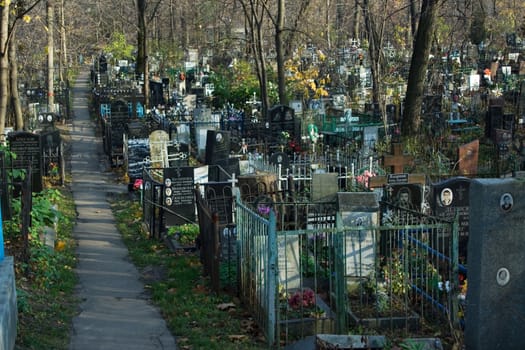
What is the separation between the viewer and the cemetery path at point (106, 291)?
870cm

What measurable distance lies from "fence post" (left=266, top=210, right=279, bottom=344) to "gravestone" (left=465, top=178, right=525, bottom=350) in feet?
6.29

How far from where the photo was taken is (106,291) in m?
10.9

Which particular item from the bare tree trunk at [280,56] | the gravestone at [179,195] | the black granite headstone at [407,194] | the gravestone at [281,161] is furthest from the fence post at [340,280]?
the bare tree trunk at [280,56]

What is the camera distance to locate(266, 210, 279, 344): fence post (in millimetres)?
8216

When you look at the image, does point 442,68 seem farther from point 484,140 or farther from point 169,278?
point 169,278

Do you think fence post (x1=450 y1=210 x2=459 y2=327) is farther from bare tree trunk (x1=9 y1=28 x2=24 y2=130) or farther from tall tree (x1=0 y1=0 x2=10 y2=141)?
bare tree trunk (x1=9 y1=28 x2=24 y2=130)

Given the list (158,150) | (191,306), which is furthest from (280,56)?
(191,306)

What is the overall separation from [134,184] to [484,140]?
32.8 feet

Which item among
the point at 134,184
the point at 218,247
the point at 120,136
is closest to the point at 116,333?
the point at 218,247

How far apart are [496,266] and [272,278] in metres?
2.22

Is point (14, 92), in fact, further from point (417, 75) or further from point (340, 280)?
point (340, 280)

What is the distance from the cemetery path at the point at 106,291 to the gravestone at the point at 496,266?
10.4ft

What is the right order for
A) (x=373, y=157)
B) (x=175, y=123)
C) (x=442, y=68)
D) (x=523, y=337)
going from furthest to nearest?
(x=442, y=68)
(x=175, y=123)
(x=373, y=157)
(x=523, y=337)

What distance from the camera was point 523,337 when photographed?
7.79 metres
